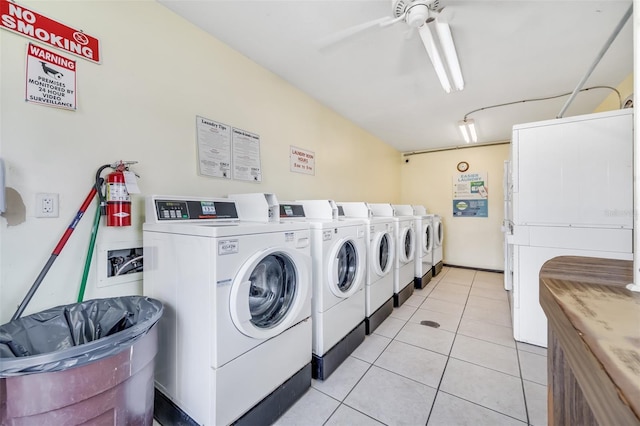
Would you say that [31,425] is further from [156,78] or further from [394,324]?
[394,324]

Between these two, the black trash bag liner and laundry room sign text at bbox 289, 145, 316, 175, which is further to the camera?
laundry room sign text at bbox 289, 145, 316, 175

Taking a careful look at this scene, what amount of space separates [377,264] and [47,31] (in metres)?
2.67

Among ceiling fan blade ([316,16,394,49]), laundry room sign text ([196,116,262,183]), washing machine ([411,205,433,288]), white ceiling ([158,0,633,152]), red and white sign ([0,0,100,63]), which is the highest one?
white ceiling ([158,0,633,152])

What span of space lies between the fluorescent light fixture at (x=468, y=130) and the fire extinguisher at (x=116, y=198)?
13.4 feet

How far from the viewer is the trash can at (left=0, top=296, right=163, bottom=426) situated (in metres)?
0.89

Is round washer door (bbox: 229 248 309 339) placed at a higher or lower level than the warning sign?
lower

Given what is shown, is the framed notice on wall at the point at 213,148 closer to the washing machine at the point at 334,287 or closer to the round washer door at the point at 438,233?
the washing machine at the point at 334,287

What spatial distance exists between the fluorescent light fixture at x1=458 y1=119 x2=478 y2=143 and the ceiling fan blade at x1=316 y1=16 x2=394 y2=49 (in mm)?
2642

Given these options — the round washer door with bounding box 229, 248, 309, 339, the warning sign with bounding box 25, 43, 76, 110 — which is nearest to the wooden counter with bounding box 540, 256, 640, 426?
the round washer door with bounding box 229, 248, 309, 339

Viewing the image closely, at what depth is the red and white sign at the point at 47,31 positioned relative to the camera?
122 cm

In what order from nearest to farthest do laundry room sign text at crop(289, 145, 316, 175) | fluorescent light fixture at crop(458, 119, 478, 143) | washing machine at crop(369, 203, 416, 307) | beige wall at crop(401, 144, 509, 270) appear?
laundry room sign text at crop(289, 145, 316, 175) < washing machine at crop(369, 203, 416, 307) < fluorescent light fixture at crop(458, 119, 478, 143) < beige wall at crop(401, 144, 509, 270)

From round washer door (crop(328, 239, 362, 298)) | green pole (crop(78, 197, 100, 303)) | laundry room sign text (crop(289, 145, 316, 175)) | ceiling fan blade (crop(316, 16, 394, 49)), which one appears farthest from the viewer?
laundry room sign text (crop(289, 145, 316, 175))

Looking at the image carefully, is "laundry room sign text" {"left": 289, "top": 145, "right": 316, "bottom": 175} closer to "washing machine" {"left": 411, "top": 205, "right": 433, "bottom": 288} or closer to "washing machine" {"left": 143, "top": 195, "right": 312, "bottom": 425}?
"washing machine" {"left": 143, "top": 195, "right": 312, "bottom": 425}

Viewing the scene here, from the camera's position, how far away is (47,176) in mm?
1311
